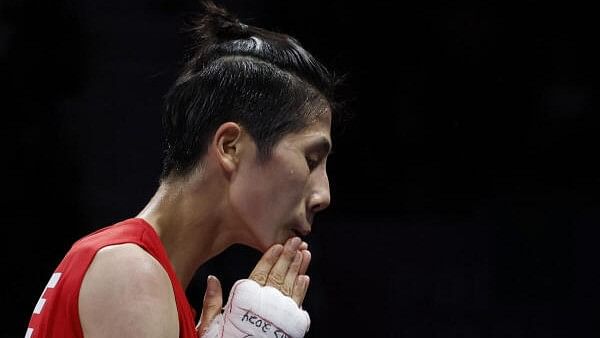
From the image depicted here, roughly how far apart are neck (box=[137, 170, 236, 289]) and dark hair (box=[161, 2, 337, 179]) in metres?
0.04

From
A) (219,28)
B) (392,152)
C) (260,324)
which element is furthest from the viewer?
(392,152)

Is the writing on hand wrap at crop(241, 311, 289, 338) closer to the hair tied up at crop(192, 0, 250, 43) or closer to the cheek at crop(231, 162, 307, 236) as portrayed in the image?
the cheek at crop(231, 162, 307, 236)

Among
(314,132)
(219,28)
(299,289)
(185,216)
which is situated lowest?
(299,289)

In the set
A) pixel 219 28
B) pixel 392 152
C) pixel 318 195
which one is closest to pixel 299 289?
Result: pixel 318 195

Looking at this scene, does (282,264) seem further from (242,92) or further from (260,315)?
(242,92)

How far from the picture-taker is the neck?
138cm

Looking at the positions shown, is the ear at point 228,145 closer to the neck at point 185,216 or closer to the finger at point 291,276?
the neck at point 185,216

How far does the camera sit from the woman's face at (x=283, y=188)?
1.37m

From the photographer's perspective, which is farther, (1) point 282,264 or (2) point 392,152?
(2) point 392,152

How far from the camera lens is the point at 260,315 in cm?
132

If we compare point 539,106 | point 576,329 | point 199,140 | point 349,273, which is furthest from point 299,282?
point 539,106

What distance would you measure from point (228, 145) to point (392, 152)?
53.5 inches

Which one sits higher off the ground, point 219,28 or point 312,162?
point 219,28

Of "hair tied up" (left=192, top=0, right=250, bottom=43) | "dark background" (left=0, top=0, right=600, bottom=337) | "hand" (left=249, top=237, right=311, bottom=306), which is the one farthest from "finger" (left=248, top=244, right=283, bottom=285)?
"dark background" (left=0, top=0, right=600, bottom=337)
